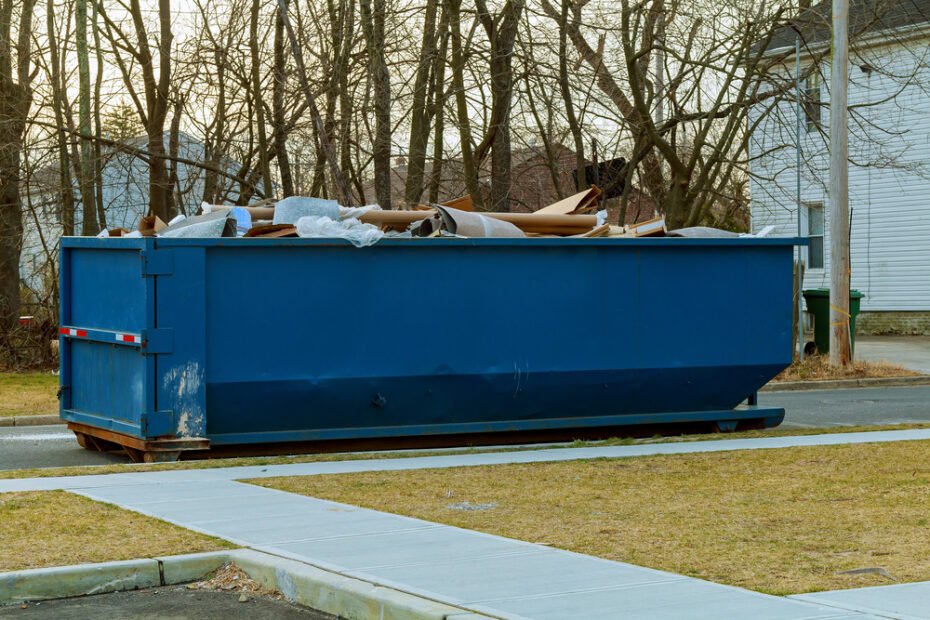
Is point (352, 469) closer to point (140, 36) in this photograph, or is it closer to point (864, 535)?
point (864, 535)

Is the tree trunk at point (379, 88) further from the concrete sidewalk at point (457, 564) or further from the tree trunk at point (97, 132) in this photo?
the concrete sidewalk at point (457, 564)

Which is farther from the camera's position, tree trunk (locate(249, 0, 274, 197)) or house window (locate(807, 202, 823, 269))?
house window (locate(807, 202, 823, 269))

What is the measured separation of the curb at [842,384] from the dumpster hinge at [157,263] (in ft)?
36.0

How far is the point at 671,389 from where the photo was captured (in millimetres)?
12727

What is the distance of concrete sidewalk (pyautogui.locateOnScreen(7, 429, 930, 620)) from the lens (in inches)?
217

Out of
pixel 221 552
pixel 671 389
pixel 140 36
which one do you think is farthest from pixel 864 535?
pixel 140 36

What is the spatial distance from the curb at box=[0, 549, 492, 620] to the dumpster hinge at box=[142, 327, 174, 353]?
424cm

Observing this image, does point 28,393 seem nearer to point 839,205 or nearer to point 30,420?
point 30,420

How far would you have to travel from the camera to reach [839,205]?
67.7ft

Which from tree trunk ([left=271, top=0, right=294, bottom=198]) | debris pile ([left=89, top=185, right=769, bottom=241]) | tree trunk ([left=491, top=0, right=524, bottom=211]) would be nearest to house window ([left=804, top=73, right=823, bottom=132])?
tree trunk ([left=491, top=0, right=524, bottom=211])

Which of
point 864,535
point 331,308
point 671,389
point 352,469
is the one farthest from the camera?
point 671,389

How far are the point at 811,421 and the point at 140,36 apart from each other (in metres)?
13.5

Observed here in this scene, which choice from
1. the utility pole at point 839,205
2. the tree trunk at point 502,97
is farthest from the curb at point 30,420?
the utility pole at point 839,205

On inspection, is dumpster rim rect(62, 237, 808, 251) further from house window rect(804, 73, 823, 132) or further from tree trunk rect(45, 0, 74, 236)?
tree trunk rect(45, 0, 74, 236)
